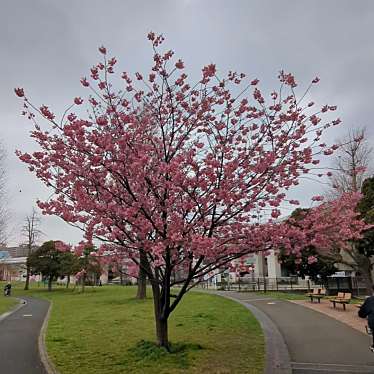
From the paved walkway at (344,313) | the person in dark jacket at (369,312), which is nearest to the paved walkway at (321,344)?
the paved walkway at (344,313)

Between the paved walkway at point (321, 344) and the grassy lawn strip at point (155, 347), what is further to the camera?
the paved walkway at point (321, 344)

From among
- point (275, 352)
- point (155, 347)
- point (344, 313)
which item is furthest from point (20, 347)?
point (344, 313)

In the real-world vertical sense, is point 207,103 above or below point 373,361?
above

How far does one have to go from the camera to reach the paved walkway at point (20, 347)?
772cm

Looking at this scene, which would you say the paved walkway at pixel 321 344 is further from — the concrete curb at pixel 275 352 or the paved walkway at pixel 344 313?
the paved walkway at pixel 344 313

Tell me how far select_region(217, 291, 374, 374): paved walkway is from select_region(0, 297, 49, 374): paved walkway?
4.76 metres

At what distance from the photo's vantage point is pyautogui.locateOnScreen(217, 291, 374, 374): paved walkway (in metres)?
7.35

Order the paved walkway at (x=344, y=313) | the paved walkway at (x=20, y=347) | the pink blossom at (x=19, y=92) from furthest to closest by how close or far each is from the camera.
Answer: the paved walkway at (x=344, y=313)
the paved walkway at (x=20, y=347)
the pink blossom at (x=19, y=92)

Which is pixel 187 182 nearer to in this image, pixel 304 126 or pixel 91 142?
pixel 91 142

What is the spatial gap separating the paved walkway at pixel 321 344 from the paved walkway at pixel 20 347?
4760 mm

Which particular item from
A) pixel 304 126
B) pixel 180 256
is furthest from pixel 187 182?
pixel 304 126

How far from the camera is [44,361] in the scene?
8.16 metres

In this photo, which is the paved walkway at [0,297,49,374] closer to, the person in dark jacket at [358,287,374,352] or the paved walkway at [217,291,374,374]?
the paved walkway at [217,291,374,374]

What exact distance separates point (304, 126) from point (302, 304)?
538 inches
